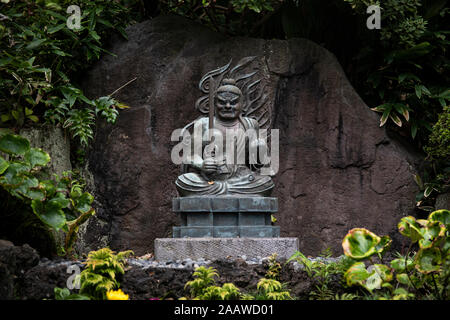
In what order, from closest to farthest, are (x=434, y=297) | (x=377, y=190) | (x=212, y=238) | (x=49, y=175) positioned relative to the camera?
(x=434, y=297), (x=212, y=238), (x=49, y=175), (x=377, y=190)

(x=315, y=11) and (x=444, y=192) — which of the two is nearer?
(x=444, y=192)

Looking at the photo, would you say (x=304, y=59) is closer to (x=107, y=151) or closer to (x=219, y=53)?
(x=219, y=53)

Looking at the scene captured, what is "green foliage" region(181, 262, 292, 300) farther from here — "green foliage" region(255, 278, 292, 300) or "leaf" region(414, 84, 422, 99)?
"leaf" region(414, 84, 422, 99)

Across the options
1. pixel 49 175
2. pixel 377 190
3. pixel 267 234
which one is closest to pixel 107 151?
pixel 49 175

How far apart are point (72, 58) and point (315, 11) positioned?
3845 millimetres

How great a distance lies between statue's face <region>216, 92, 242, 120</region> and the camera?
23.2ft

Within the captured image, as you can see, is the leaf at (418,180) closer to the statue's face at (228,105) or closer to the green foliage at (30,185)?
the statue's face at (228,105)

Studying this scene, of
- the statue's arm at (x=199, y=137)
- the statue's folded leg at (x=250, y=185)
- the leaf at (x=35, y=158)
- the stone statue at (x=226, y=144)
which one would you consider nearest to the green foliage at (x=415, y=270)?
the statue's folded leg at (x=250, y=185)

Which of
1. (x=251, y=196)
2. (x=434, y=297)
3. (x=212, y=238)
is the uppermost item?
(x=251, y=196)

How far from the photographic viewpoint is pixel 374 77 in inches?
330

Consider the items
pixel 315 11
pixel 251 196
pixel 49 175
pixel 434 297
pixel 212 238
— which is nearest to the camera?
pixel 434 297

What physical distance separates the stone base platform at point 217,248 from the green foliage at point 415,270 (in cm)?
169

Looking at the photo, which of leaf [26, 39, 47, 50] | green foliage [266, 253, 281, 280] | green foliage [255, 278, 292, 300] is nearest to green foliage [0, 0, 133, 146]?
leaf [26, 39, 47, 50]

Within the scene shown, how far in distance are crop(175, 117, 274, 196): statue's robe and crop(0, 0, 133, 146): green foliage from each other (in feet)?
5.29
